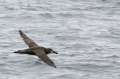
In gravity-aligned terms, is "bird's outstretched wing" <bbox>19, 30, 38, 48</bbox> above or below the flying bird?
above

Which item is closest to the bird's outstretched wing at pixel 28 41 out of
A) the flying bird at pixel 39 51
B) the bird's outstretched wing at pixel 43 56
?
the flying bird at pixel 39 51

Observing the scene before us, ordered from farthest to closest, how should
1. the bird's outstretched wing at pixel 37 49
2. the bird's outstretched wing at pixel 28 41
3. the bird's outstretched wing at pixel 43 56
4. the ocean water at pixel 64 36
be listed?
1. the bird's outstretched wing at pixel 28 41
2. the ocean water at pixel 64 36
3. the bird's outstretched wing at pixel 37 49
4. the bird's outstretched wing at pixel 43 56

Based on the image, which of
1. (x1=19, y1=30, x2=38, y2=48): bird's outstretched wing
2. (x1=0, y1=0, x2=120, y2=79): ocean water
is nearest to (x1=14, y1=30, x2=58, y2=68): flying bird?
(x1=19, y1=30, x2=38, y2=48): bird's outstretched wing

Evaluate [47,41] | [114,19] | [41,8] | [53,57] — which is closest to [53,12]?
[41,8]

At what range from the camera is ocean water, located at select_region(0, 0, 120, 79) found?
2245 centimetres

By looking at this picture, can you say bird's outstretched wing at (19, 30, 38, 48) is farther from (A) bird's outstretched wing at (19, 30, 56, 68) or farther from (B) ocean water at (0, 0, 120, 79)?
(B) ocean water at (0, 0, 120, 79)

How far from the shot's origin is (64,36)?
27047mm

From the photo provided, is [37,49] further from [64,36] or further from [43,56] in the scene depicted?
[64,36]

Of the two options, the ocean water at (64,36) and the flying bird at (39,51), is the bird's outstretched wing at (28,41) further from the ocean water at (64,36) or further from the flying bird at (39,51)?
the ocean water at (64,36)

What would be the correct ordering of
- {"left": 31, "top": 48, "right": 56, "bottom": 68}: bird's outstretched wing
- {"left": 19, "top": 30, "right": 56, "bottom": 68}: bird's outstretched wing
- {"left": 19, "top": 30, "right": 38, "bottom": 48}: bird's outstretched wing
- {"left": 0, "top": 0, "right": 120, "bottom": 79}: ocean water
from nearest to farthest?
{"left": 31, "top": 48, "right": 56, "bottom": 68}: bird's outstretched wing → {"left": 19, "top": 30, "right": 56, "bottom": 68}: bird's outstretched wing → {"left": 0, "top": 0, "right": 120, "bottom": 79}: ocean water → {"left": 19, "top": 30, "right": 38, "bottom": 48}: bird's outstretched wing

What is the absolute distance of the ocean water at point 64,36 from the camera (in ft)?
73.7

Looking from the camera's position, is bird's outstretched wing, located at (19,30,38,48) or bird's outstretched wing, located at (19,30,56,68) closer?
bird's outstretched wing, located at (19,30,56,68)

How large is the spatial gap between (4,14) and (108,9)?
5.49 metres

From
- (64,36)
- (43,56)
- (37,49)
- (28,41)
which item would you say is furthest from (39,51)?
(64,36)
